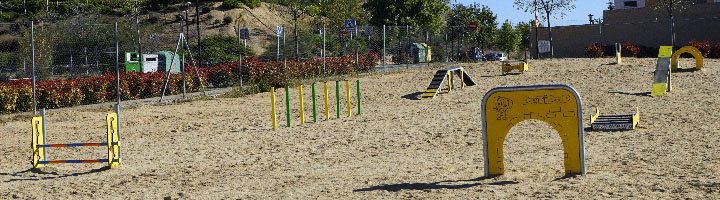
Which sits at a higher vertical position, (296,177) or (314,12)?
(314,12)

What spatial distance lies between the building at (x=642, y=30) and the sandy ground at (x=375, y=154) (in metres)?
23.5

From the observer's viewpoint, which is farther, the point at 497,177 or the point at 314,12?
the point at 314,12

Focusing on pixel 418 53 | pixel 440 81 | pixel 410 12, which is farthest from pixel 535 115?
pixel 410 12

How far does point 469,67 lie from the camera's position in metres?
28.1

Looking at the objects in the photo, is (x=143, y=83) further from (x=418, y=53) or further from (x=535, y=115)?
(x=418, y=53)

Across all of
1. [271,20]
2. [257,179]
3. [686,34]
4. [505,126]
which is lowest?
[257,179]

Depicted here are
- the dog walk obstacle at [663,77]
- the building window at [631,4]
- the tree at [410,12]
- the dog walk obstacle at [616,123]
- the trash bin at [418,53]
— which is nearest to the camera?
the dog walk obstacle at [616,123]

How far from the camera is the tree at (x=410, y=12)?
50938mm

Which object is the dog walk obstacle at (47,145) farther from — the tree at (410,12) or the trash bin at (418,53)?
the tree at (410,12)

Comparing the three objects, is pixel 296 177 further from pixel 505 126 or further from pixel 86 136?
pixel 86 136

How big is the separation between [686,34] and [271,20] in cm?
4656

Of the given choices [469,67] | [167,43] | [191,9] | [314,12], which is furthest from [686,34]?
[191,9]

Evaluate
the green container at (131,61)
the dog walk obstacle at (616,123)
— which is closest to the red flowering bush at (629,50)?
the green container at (131,61)

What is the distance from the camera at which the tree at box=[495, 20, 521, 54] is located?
73.9 metres
